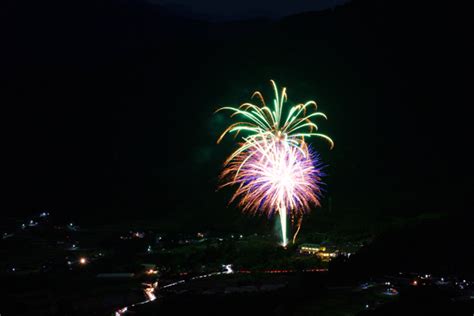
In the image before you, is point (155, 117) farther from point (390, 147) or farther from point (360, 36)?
point (390, 147)

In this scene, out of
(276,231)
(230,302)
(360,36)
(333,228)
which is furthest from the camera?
(360,36)

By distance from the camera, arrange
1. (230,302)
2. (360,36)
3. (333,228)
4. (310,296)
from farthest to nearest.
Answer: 1. (360,36)
2. (333,228)
3. (230,302)
4. (310,296)

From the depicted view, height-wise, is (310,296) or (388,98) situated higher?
(388,98)

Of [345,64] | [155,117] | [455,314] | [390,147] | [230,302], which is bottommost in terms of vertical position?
[230,302]

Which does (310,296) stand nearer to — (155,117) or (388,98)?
(388,98)

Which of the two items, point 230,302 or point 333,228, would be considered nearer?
point 230,302

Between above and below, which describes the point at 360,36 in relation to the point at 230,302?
above

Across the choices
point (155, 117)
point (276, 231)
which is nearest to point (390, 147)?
point (276, 231)

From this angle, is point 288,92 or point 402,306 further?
point 288,92

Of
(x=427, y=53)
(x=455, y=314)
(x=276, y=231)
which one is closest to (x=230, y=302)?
(x=455, y=314)

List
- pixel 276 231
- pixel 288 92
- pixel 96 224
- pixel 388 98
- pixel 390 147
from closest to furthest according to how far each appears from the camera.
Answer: pixel 276 231 → pixel 96 224 → pixel 390 147 → pixel 388 98 → pixel 288 92
